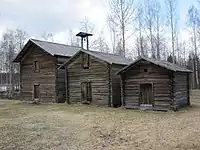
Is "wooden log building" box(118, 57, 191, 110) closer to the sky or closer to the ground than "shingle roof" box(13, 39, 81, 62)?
closer to the ground

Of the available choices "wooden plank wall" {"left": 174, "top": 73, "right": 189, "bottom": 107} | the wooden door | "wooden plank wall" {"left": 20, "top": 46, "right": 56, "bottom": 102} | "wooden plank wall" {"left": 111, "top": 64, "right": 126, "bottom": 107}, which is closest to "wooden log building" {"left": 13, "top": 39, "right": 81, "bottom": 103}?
"wooden plank wall" {"left": 20, "top": 46, "right": 56, "bottom": 102}

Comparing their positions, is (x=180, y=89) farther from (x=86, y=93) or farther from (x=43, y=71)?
(x=43, y=71)

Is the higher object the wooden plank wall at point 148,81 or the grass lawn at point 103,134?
the wooden plank wall at point 148,81

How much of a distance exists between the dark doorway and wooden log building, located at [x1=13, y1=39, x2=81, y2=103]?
14.2 ft

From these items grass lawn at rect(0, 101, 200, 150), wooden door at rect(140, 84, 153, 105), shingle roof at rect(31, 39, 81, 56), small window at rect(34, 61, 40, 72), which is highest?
shingle roof at rect(31, 39, 81, 56)

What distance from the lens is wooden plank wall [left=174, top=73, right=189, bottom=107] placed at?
22.1 m

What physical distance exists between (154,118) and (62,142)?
7.85 metres

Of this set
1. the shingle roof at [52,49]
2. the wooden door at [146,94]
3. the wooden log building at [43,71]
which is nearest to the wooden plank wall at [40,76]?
the wooden log building at [43,71]

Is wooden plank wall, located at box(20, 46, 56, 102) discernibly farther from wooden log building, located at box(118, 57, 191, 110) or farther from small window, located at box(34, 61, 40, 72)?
wooden log building, located at box(118, 57, 191, 110)

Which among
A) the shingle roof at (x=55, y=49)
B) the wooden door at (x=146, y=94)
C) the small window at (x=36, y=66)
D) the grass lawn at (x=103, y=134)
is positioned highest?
the shingle roof at (x=55, y=49)

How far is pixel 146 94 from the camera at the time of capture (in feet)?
73.6

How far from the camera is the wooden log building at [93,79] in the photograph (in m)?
25.0

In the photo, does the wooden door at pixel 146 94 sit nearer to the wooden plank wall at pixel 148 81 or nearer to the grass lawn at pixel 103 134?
the wooden plank wall at pixel 148 81

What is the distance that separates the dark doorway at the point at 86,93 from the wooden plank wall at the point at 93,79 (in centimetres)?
39
